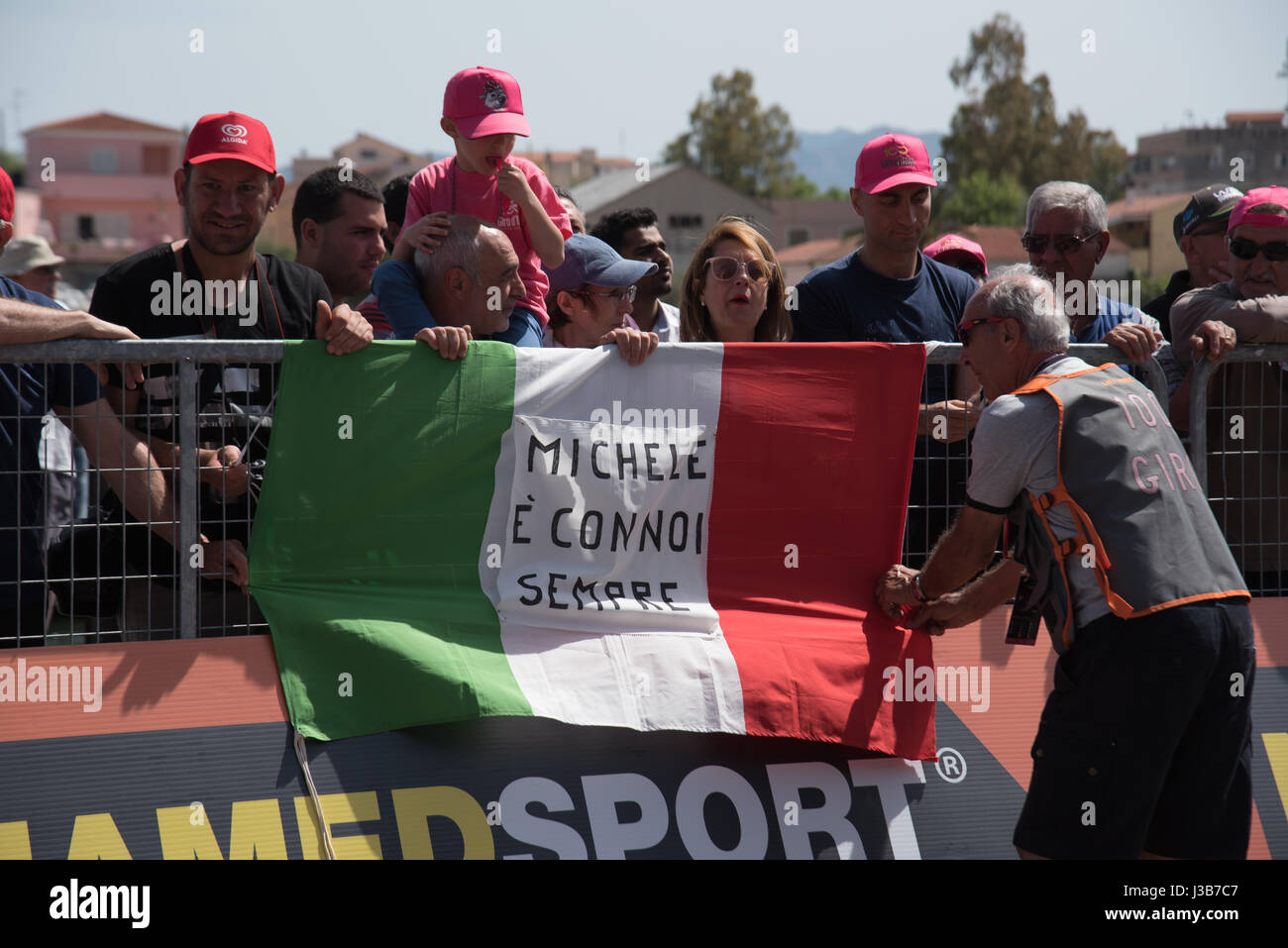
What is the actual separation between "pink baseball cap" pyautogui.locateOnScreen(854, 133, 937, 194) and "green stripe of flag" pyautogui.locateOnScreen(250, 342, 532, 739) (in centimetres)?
212

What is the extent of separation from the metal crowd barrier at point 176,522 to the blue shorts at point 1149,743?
108cm

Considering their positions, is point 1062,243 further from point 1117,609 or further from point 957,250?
point 1117,609

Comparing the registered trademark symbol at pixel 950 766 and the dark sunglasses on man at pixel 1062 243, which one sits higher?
the dark sunglasses on man at pixel 1062 243

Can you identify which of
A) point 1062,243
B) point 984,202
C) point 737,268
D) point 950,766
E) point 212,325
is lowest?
point 950,766

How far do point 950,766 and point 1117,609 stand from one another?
109cm

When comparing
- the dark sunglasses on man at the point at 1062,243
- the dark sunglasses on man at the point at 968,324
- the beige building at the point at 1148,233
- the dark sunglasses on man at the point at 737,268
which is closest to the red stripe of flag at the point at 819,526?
the dark sunglasses on man at the point at 968,324

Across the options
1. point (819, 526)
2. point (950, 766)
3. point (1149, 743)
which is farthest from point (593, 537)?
point (1149, 743)

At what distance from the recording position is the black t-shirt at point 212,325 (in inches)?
170

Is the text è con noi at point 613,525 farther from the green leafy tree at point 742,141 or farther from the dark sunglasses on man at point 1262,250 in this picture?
the green leafy tree at point 742,141

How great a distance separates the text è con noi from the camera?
439 cm

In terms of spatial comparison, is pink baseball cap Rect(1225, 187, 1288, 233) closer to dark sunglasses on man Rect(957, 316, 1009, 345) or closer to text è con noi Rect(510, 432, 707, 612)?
dark sunglasses on man Rect(957, 316, 1009, 345)

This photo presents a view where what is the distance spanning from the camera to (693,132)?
86.8 m

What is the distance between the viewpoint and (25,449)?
4.26 m
